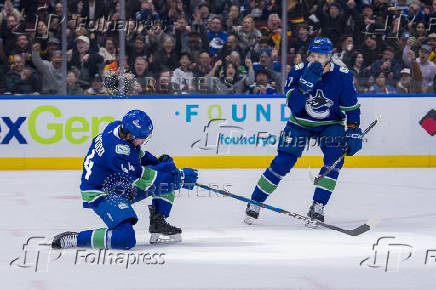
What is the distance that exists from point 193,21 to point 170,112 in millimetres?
1062

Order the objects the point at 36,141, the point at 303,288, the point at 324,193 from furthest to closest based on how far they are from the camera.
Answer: the point at 36,141 < the point at 324,193 < the point at 303,288

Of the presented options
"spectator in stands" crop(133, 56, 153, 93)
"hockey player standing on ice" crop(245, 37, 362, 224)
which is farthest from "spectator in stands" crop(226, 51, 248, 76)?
"hockey player standing on ice" crop(245, 37, 362, 224)

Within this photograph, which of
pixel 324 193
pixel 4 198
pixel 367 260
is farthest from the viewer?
pixel 4 198

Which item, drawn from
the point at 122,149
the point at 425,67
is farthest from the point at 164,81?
the point at 122,149

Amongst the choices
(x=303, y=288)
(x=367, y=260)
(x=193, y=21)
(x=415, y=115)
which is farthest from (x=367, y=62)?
Result: (x=303, y=288)

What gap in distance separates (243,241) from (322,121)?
3.99 feet

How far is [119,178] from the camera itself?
5.02m

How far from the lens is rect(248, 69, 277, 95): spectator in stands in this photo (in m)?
9.95

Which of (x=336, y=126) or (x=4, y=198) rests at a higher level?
(x=336, y=126)

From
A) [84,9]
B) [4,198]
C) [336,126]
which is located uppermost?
[84,9]

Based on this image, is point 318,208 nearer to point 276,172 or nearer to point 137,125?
point 276,172

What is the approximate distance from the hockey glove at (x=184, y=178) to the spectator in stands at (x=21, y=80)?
502 centimetres

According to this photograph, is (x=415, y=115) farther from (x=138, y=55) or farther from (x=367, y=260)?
(x=367, y=260)

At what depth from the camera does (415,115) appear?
9.99 meters
